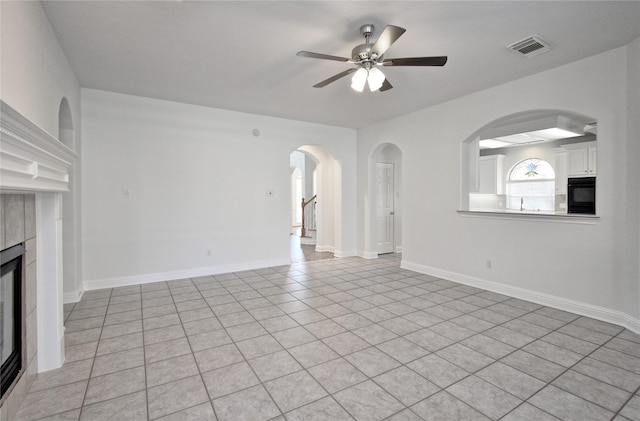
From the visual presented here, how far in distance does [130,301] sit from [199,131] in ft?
8.93

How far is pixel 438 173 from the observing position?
4848 millimetres

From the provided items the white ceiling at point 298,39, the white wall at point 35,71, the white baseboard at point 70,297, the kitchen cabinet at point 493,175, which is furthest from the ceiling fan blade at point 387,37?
the kitchen cabinet at point 493,175

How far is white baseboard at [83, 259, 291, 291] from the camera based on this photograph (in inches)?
168

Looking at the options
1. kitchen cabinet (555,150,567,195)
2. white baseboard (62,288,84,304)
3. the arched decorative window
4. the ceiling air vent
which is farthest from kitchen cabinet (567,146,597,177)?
white baseboard (62,288,84,304)

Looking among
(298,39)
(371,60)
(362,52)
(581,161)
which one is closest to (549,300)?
(371,60)

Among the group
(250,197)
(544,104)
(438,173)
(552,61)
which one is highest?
(552,61)

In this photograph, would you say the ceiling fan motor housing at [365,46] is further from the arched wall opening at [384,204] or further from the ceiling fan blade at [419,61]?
the arched wall opening at [384,204]

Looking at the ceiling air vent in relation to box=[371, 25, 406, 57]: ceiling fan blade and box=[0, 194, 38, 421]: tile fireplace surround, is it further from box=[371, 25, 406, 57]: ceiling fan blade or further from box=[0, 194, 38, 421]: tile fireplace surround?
box=[0, 194, 38, 421]: tile fireplace surround

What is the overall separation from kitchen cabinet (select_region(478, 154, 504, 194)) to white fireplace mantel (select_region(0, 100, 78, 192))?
8956 millimetres

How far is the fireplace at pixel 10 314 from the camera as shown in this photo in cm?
171

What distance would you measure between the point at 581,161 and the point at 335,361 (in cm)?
721

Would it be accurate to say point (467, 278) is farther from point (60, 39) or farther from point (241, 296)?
point (60, 39)

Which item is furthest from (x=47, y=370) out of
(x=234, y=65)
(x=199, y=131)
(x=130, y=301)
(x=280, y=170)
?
(x=280, y=170)

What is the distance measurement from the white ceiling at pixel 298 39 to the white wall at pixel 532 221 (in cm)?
28
